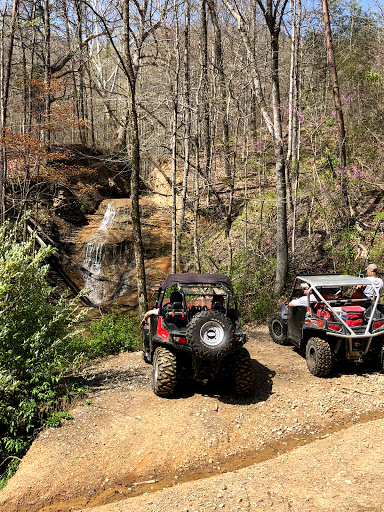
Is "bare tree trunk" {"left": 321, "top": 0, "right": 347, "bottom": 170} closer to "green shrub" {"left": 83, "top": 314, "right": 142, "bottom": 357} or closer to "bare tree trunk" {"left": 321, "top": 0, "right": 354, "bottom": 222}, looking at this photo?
"bare tree trunk" {"left": 321, "top": 0, "right": 354, "bottom": 222}

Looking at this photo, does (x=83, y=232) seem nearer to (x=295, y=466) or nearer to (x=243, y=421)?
(x=243, y=421)

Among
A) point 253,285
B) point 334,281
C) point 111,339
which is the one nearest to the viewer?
point 334,281

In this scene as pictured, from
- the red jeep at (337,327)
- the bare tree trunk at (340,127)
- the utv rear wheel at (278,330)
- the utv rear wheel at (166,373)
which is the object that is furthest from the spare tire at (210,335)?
the bare tree trunk at (340,127)

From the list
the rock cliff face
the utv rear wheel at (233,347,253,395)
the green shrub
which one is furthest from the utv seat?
the rock cliff face

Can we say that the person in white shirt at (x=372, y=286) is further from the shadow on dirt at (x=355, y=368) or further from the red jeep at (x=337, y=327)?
the shadow on dirt at (x=355, y=368)

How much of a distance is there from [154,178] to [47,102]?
454 inches

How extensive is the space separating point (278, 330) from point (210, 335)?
13.8ft

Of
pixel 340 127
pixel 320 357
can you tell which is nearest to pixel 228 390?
pixel 320 357

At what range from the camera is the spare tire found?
5.95 metres

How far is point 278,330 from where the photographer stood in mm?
9797

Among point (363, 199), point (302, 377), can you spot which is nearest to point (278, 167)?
point (363, 199)

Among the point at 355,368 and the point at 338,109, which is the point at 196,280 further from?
the point at 338,109

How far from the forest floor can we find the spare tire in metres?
0.96

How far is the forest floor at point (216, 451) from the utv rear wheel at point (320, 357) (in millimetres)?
182
